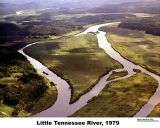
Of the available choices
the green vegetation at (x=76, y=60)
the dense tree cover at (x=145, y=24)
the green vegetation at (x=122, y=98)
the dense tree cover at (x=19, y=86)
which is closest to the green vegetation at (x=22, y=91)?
the dense tree cover at (x=19, y=86)

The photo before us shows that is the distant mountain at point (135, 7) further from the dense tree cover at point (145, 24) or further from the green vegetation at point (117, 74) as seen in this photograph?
the green vegetation at point (117, 74)

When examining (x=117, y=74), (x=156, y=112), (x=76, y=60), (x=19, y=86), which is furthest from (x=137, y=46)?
(x=156, y=112)

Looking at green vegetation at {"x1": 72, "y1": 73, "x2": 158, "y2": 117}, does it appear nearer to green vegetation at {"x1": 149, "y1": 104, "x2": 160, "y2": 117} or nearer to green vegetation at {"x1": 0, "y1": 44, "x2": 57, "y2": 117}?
green vegetation at {"x1": 149, "y1": 104, "x2": 160, "y2": 117}

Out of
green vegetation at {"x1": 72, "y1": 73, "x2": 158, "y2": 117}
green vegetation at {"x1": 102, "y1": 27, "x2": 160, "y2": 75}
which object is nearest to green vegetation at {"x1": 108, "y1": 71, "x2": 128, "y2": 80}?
green vegetation at {"x1": 72, "y1": 73, "x2": 158, "y2": 117}

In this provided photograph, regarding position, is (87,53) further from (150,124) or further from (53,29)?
(150,124)

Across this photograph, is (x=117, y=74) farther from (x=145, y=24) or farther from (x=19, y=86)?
(x=145, y=24)

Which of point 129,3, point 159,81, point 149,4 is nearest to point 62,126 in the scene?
point 159,81
